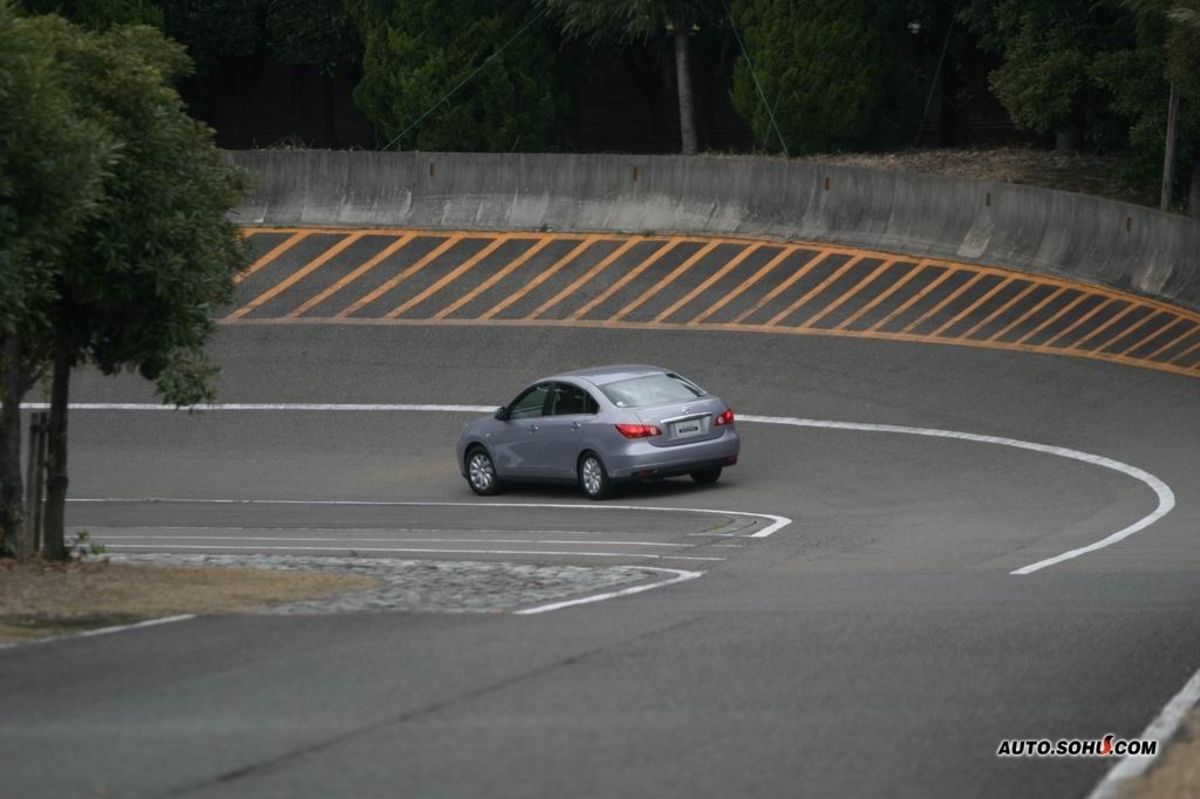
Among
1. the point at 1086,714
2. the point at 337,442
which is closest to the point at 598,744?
the point at 1086,714

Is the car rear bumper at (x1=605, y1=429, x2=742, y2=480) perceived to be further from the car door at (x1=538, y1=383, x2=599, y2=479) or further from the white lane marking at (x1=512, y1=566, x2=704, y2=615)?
the white lane marking at (x1=512, y1=566, x2=704, y2=615)

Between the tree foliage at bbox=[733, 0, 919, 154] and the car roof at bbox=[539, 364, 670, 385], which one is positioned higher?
the tree foliage at bbox=[733, 0, 919, 154]

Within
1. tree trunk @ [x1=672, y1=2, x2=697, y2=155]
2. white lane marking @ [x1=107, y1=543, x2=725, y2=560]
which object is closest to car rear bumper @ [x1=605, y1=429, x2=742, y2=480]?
white lane marking @ [x1=107, y1=543, x2=725, y2=560]

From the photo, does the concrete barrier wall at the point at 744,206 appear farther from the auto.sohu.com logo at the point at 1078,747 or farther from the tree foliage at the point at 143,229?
the auto.sohu.com logo at the point at 1078,747

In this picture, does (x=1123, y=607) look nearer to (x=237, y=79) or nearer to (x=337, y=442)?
(x=337, y=442)

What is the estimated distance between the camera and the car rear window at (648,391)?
72.8ft

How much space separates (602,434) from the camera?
21.8 metres

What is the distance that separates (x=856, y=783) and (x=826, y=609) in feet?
15.4

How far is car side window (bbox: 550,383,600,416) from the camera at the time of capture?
22344mm

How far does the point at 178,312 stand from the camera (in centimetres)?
1414

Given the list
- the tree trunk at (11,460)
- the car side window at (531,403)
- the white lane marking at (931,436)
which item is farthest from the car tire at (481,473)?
the tree trunk at (11,460)

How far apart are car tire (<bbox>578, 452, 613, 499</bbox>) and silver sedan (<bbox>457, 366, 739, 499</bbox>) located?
0.04 feet

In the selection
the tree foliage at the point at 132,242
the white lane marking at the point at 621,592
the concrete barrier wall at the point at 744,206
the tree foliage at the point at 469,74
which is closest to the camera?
the white lane marking at the point at 621,592

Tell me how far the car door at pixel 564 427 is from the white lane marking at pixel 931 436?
1.57 meters
